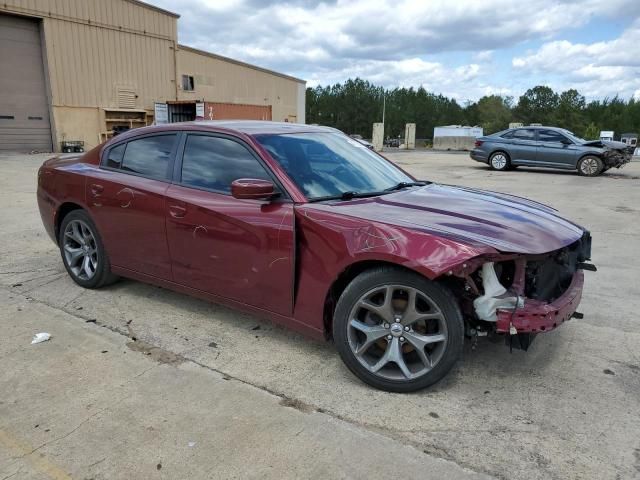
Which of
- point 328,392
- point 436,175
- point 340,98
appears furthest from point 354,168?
point 340,98

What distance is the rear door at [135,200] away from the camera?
13.1 feet

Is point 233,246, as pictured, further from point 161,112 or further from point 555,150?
point 161,112

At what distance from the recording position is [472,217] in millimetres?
3143

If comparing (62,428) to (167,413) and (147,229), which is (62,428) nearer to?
(167,413)

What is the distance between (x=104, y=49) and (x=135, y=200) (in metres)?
24.2

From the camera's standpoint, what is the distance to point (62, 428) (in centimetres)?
267

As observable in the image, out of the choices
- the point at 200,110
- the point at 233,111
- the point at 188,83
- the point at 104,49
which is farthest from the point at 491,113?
the point at 104,49

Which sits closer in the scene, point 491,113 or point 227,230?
point 227,230

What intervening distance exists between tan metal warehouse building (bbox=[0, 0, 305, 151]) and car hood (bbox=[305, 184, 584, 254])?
76.7ft

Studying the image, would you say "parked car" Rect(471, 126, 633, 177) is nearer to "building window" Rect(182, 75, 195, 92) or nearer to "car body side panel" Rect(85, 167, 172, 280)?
"car body side panel" Rect(85, 167, 172, 280)

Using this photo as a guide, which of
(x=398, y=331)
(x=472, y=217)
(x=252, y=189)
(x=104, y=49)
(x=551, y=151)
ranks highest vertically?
(x=104, y=49)

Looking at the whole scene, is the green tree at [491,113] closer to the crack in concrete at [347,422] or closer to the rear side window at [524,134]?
the rear side window at [524,134]

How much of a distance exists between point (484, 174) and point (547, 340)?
44.1ft

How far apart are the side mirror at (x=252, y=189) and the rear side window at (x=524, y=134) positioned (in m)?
15.2
